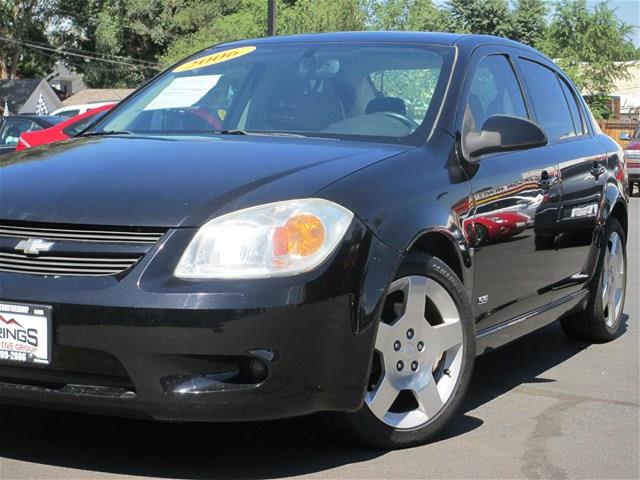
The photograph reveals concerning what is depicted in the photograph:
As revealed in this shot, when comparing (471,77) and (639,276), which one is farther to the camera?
(639,276)

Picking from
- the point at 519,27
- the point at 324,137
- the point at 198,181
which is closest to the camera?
the point at 198,181

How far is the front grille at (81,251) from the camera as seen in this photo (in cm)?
347

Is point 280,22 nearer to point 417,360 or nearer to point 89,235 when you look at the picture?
point 417,360

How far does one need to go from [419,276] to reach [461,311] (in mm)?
323

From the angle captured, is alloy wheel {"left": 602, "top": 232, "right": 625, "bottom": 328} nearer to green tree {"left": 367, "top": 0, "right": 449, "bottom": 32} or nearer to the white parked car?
the white parked car

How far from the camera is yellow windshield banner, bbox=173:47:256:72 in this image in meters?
5.39

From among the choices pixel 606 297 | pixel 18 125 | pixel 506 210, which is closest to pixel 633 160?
pixel 18 125

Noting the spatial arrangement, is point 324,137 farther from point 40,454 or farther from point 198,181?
point 40,454

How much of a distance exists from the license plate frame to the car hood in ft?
1.00

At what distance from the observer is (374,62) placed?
499 centimetres

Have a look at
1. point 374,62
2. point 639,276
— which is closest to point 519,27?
point 639,276

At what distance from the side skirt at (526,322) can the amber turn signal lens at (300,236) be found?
125 cm

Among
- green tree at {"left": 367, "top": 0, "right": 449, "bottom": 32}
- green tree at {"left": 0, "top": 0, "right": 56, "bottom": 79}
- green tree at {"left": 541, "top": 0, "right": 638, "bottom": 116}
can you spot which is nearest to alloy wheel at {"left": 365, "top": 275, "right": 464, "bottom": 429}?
green tree at {"left": 367, "top": 0, "right": 449, "bottom": 32}

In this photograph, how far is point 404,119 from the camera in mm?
4605
